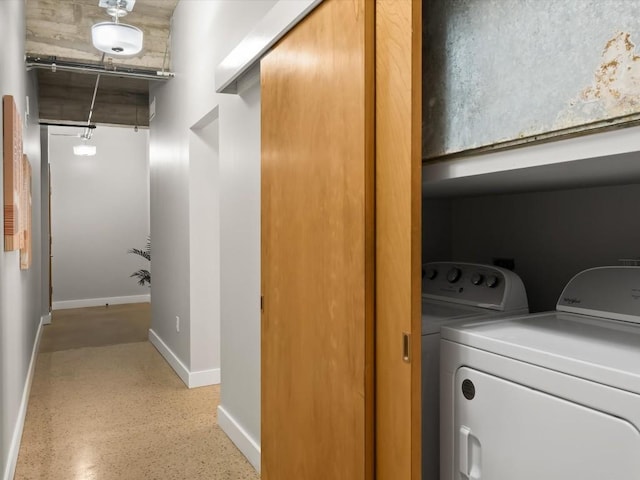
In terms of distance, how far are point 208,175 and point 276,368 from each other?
2.56m

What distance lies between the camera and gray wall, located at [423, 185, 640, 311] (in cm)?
152

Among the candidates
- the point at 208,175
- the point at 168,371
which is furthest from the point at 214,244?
the point at 168,371

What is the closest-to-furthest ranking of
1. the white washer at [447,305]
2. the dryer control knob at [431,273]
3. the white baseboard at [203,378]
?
1. the white washer at [447,305]
2. the dryer control knob at [431,273]
3. the white baseboard at [203,378]

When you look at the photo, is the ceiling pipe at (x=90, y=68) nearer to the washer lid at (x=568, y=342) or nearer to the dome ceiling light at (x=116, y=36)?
the dome ceiling light at (x=116, y=36)

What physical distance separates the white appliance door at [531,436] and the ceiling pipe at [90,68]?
416cm

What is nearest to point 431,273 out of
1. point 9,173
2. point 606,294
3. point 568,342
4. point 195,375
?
point 606,294

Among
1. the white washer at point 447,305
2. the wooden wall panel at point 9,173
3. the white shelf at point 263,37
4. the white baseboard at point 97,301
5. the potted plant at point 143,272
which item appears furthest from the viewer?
the white baseboard at point 97,301

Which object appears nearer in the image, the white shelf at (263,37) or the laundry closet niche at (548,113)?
the laundry closet niche at (548,113)

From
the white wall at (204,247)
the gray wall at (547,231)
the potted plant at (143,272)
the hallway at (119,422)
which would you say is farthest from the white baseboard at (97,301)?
the gray wall at (547,231)

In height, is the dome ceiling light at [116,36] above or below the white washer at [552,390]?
above

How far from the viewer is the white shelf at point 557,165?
0.87 meters

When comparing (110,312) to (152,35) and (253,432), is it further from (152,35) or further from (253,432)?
(253,432)

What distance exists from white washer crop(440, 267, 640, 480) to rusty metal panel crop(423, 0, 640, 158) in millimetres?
448

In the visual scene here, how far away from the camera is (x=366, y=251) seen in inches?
52.2
